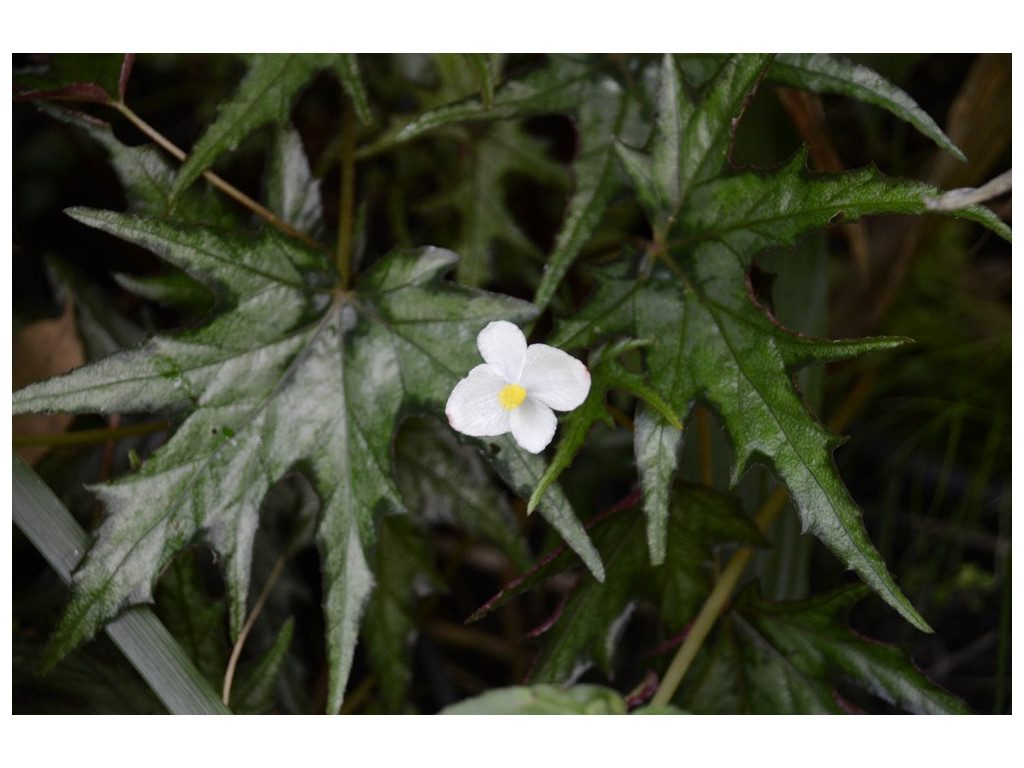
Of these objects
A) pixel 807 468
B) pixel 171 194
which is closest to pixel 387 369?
pixel 171 194

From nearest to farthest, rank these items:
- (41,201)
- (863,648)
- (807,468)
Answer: (807,468) → (863,648) → (41,201)

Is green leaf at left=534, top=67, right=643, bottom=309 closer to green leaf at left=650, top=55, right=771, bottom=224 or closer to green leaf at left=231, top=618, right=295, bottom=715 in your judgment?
green leaf at left=650, top=55, right=771, bottom=224

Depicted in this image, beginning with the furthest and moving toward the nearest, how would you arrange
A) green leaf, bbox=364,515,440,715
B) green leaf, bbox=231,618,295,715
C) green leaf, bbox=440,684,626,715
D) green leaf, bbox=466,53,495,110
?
green leaf, bbox=364,515,440,715 → green leaf, bbox=231,618,295,715 → green leaf, bbox=466,53,495,110 → green leaf, bbox=440,684,626,715

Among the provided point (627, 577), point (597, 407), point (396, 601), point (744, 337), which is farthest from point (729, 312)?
point (396, 601)

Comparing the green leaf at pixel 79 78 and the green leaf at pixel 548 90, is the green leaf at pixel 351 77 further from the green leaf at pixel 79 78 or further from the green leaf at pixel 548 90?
the green leaf at pixel 79 78

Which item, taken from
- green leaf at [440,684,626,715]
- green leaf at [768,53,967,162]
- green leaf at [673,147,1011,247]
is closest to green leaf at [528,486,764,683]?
green leaf at [440,684,626,715]

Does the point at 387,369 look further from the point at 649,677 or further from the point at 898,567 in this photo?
the point at 898,567

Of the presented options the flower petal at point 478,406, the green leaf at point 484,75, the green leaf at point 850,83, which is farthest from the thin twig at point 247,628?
the green leaf at point 850,83
